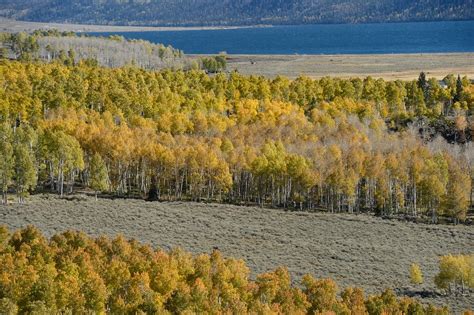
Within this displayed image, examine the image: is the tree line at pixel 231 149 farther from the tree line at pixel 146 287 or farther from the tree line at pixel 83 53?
the tree line at pixel 83 53

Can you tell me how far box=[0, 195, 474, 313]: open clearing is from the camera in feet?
202

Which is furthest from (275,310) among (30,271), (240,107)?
(240,107)

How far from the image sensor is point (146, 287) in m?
44.3

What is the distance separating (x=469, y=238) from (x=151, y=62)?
135 meters

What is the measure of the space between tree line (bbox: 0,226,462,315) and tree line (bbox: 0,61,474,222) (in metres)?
30.9

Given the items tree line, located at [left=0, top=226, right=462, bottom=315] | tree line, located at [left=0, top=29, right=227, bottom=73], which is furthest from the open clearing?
tree line, located at [left=0, top=29, right=227, bottom=73]

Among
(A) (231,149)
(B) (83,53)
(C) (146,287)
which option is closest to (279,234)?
(A) (231,149)

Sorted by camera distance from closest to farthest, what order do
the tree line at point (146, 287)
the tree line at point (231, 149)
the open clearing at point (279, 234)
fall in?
A: the tree line at point (146, 287) → the open clearing at point (279, 234) → the tree line at point (231, 149)

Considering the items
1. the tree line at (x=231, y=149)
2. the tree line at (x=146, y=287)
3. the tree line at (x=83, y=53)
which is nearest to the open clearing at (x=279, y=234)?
the tree line at (x=231, y=149)

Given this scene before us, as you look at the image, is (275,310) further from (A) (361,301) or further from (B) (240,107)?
(B) (240,107)

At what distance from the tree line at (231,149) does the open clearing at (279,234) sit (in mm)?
4697

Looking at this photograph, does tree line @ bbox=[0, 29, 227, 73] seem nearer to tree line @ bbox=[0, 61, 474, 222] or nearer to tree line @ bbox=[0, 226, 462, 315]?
tree line @ bbox=[0, 61, 474, 222]

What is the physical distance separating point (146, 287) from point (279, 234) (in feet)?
97.2

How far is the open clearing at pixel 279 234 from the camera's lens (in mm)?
61719
